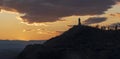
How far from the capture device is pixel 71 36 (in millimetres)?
97312

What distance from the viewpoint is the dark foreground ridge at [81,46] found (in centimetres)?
8738

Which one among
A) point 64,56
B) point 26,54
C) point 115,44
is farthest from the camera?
point 26,54

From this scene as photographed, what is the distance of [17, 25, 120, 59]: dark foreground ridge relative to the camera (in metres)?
87.4

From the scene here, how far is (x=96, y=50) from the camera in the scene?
89.2 m

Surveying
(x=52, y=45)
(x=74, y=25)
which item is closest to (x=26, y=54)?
(x=52, y=45)

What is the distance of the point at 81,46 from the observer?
90312mm

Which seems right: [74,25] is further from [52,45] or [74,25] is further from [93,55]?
[93,55]

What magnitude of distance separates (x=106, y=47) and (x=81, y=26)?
11.2 m

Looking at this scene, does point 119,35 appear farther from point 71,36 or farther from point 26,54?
point 26,54

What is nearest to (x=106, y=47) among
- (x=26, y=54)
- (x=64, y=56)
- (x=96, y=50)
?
(x=96, y=50)

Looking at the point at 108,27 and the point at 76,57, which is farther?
the point at 108,27

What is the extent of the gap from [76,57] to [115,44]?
9947 mm

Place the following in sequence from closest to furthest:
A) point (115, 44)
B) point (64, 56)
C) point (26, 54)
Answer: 1. point (64, 56)
2. point (115, 44)
3. point (26, 54)

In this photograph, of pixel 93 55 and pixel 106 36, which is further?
pixel 106 36
